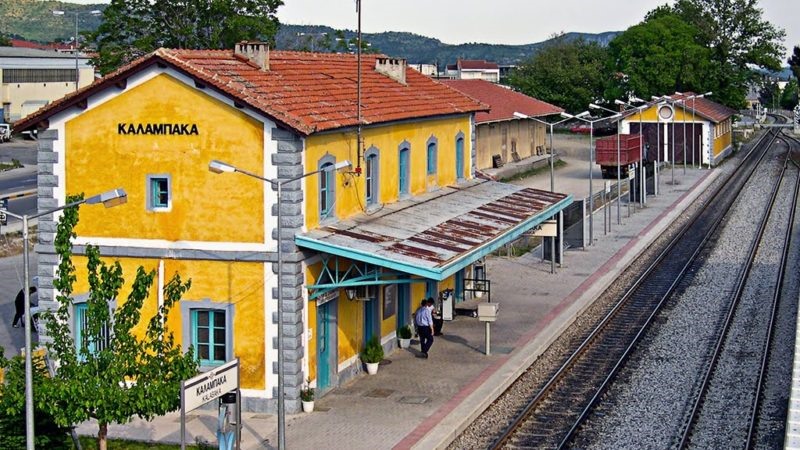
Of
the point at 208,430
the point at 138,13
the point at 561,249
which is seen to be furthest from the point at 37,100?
the point at 208,430

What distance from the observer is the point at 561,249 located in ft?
125

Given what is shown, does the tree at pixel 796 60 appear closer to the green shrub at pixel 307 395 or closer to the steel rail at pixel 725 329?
the steel rail at pixel 725 329

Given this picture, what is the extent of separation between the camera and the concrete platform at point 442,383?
20.1m

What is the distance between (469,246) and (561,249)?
13986mm

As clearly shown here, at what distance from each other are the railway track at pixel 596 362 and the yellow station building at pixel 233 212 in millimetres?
3126

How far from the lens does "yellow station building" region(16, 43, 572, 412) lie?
2153cm

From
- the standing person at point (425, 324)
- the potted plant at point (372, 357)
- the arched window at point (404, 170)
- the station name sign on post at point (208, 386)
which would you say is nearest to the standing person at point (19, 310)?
the potted plant at point (372, 357)

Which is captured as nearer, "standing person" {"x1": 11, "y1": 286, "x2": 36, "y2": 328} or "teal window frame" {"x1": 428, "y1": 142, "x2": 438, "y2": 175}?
"standing person" {"x1": 11, "y1": 286, "x2": 36, "y2": 328}

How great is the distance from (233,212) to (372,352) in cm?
451

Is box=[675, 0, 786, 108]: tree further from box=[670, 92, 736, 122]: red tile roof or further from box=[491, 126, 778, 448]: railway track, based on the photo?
box=[491, 126, 778, 448]: railway track

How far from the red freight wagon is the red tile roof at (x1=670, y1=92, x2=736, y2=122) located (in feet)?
29.8

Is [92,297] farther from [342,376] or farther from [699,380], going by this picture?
[699,380]

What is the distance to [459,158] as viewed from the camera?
3284cm

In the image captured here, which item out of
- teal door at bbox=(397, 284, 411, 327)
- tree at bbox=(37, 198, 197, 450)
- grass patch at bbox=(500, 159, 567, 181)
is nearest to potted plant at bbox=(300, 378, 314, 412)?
tree at bbox=(37, 198, 197, 450)
